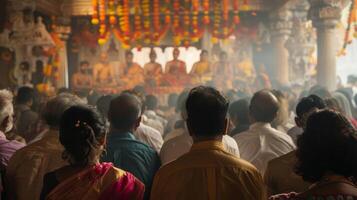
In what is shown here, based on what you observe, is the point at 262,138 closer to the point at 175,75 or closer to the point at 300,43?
the point at 175,75

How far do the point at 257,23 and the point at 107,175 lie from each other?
1914cm

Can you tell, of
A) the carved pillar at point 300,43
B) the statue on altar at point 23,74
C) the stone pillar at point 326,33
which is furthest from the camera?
the carved pillar at point 300,43

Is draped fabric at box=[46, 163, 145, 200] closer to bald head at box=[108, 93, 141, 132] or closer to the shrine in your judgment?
bald head at box=[108, 93, 141, 132]

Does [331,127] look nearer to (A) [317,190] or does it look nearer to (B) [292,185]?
(A) [317,190]

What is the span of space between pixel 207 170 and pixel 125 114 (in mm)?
1570

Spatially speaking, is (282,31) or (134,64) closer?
(282,31)

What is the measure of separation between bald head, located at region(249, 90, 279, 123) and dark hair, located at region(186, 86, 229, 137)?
1.97 m

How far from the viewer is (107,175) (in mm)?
3117

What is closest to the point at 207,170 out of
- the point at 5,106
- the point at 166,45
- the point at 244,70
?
the point at 5,106

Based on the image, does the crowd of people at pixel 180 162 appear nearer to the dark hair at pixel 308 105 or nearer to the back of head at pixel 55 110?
the back of head at pixel 55 110

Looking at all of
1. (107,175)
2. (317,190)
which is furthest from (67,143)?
(317,190)

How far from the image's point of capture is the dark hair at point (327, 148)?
8.87ft

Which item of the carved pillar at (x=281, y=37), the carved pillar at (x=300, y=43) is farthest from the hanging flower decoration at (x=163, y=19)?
the carved pillar at (x=300, y=43)

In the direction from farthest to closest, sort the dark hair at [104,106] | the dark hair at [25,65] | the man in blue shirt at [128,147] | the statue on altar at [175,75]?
1. the statue on altar at [175,75]
2. the dark hair at [25,65]
3. the dark hair at [104,106]
4. the man in blue shirt at [128,147]
